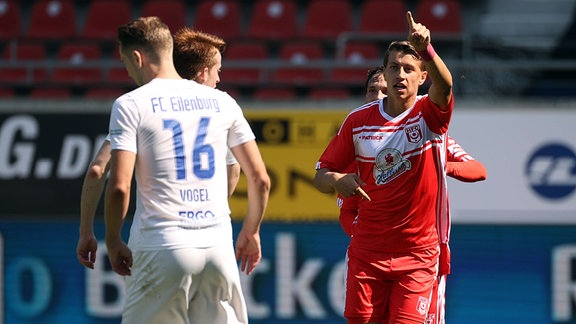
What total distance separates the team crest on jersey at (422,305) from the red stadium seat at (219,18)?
28.6 feet

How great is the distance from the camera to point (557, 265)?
10.1m

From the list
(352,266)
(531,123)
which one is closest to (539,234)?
(531,123)

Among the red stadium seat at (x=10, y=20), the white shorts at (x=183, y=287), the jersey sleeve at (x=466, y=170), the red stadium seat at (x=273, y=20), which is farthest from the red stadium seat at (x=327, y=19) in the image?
the white shorts at (x=183, y=287)

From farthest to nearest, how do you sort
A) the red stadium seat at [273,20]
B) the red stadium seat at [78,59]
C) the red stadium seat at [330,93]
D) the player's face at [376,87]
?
the red stadium seat at [273,20] < the red stadium seat at [78,59] < the red stadium seat at [330,93] < the player's face at [376,87]

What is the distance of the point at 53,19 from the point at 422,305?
407 inches

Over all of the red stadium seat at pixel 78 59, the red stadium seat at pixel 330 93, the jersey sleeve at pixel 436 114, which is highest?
the red stadium seat at pixel 78 59

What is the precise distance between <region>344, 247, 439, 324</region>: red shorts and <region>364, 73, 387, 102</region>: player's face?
1316 millimetres

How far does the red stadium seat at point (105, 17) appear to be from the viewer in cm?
1458

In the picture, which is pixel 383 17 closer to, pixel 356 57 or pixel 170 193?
pixel 356 57

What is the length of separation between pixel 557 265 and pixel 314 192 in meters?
2.55

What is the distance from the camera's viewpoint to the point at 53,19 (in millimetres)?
14828

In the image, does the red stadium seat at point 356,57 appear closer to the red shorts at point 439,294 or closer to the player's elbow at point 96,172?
the red shorts at point 439,294

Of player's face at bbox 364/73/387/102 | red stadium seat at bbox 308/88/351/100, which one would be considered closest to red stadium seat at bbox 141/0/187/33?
red stadium seat at bbox 308/88/351/100

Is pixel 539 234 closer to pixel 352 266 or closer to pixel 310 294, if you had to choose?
pixel 310 294
